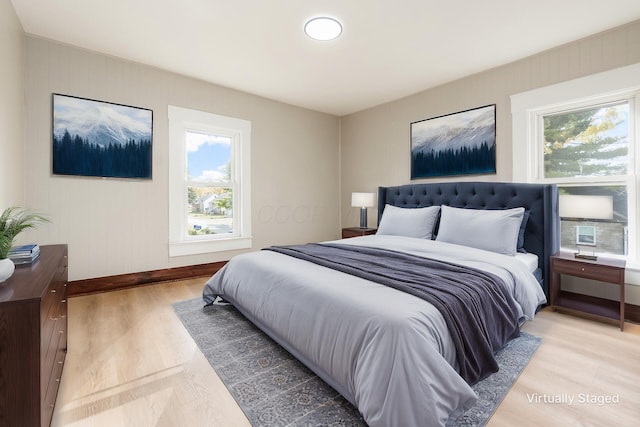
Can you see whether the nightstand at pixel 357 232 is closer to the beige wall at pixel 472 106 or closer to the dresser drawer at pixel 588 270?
the beige wall at pixel 472 106

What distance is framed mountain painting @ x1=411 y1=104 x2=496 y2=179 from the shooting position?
133 inches

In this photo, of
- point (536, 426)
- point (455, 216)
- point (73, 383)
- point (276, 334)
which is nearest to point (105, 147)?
point (73, 383)

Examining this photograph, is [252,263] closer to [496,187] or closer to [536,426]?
[536,426]

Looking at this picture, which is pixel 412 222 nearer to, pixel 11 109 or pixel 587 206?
pixel 587 206

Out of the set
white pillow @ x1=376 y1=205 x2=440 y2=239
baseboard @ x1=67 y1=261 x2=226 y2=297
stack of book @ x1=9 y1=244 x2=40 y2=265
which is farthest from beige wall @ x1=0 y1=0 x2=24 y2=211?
white pillow @ x1=376 y1=205 x2=440 y2=239

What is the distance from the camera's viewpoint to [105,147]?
10.3ft

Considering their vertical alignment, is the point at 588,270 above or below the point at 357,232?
below

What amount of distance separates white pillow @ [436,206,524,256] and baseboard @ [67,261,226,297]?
2.97m

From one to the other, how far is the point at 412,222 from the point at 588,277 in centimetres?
156

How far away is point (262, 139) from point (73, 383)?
3443mm

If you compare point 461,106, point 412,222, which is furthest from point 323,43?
point 412,222

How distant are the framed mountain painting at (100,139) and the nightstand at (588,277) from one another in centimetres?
432

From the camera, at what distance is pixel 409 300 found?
1443 mm

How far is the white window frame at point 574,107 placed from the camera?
8.32 feet
